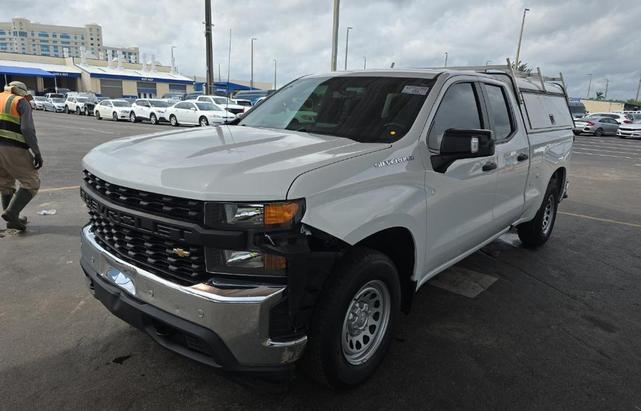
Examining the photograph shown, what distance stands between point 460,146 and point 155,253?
1.95m

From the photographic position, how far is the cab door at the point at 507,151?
13.5ft

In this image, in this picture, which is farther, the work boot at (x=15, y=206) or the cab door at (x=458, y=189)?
the work boot at (x=15, y=206)

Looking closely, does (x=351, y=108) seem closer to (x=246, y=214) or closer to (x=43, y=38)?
(x=246, y=214)

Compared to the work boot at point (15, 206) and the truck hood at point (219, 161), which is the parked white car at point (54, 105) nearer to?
the work boot at point (15, 206)

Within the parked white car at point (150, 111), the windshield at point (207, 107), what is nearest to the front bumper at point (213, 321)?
the windshield at point (207, 107)

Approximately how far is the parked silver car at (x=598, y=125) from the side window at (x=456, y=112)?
3054 cm

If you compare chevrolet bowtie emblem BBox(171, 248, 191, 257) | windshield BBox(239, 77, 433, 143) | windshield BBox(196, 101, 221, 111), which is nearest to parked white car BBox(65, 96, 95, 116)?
windshield BBox(196, 101, 221, 111)

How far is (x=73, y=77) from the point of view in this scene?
65.9 metres

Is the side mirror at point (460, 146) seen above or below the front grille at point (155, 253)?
above

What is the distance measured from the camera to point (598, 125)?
30.2 m

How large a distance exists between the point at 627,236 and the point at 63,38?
Answer: 505 feet

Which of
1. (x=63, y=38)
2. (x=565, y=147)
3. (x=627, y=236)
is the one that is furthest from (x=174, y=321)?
(x=63, y=38)

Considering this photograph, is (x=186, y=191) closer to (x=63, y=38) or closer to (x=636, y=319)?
(x=636, y=319)

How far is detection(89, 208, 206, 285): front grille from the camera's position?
230 centimetres
